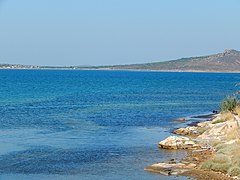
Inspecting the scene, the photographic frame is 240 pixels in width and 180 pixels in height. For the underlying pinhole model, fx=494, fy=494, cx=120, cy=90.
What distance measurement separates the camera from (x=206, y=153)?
27891mm

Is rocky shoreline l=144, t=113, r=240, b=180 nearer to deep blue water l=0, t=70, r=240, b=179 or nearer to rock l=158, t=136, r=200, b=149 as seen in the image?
rock l=158, t=136, r=200, b=149

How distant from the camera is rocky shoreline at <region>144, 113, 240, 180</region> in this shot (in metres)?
23.0

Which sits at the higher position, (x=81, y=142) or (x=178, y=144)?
(x=178, y=144)

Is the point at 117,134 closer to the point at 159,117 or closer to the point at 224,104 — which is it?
the point at 224,104

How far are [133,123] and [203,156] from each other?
17.0m

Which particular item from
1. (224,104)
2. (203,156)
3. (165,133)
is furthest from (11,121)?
(203,156)

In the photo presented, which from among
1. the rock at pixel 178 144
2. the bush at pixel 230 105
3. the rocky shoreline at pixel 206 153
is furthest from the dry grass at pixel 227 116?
the rock at pixel 178 144

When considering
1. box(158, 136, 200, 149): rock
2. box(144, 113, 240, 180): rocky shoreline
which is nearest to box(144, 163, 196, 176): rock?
box(144, 113, 240, 180): rocky shoreline

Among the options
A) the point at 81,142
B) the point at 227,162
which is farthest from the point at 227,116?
the point at 227,162

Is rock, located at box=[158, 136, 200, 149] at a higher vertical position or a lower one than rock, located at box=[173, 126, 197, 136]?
higher

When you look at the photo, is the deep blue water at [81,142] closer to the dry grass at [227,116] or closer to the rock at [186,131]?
the rock at [186,131]

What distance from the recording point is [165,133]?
3734cm

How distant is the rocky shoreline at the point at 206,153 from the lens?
22984mm

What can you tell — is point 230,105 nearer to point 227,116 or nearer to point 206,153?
point 227,116
